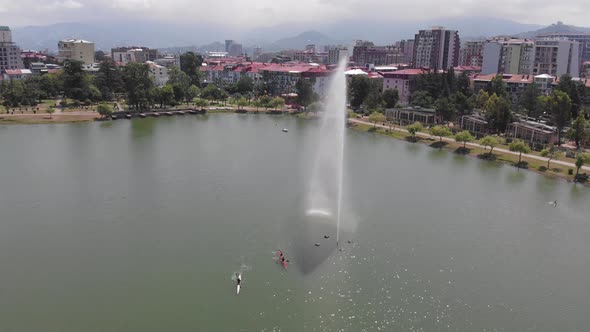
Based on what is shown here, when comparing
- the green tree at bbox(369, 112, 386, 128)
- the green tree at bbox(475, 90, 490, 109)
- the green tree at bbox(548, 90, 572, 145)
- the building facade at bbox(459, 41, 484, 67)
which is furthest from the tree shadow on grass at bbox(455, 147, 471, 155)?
the building facade at bbox(459, 41, 484, 67)

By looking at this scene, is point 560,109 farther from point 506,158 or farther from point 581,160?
point 581,160

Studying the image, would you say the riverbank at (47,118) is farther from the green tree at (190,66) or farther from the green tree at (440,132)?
the green tree at (440,132)

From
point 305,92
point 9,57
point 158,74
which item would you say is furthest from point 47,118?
point 9,57

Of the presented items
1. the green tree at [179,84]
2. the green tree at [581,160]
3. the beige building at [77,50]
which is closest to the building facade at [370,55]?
the green tree at [179,84]

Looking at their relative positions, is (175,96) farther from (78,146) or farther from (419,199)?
(419,199)

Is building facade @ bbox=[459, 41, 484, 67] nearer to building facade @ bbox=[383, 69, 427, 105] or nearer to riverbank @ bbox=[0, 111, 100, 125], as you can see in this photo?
building facade @ bbox=[383, 69, 427, 105]
